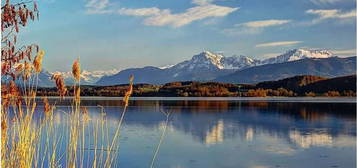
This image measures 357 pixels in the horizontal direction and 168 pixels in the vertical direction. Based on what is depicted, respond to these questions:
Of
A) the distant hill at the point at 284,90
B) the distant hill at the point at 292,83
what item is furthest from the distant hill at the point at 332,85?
the distant hill at the point at 292,83

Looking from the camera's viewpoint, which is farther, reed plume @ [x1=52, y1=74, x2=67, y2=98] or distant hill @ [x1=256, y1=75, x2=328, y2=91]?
distant hill @ [x1=256, y1=75, x2=328, y2=91]

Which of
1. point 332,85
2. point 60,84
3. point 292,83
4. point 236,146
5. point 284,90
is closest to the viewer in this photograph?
point 60,84

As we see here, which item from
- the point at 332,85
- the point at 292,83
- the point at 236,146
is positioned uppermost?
the point at 292,83

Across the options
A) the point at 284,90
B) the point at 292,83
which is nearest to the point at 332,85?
the point at 284,90

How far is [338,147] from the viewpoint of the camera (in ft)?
41.8

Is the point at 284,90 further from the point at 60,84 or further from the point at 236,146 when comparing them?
the point at 60,84

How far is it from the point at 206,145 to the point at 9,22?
10.1 metres

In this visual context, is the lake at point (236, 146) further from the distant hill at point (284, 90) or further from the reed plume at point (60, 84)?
the distant hill at point (284, 90)

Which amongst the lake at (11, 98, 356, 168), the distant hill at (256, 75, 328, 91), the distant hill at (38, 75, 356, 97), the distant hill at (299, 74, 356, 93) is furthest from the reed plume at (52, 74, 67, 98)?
the distant hill at (256, 75, 328, 91)

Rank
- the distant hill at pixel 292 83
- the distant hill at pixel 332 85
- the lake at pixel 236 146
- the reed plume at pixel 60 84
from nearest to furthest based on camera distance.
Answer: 1. the reed plume at pixel 60 84
2. the lake at pixel 236 146
3. the distant hill at pixel 332 85
4. the distant hill at pixel 292 83

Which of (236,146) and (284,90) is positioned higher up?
(284,90)

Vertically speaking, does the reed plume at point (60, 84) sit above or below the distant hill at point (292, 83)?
below

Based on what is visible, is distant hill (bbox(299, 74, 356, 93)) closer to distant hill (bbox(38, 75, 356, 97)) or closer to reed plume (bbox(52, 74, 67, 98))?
distant hill (bbox(38, 75, 356, 97))

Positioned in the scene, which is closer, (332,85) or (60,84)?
(60,84)
